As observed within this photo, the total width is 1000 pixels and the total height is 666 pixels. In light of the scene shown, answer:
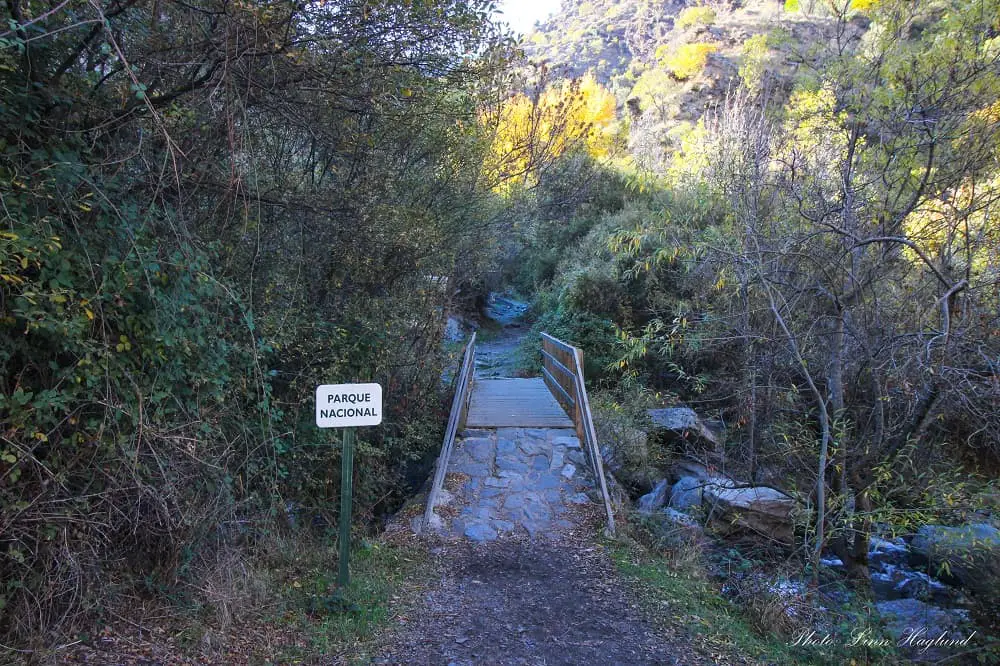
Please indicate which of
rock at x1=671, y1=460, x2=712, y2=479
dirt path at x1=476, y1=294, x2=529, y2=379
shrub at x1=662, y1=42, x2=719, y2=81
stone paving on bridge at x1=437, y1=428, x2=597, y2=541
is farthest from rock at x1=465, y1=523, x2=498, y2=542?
shrub at x1=662, y1=42, x2=719, y2=81

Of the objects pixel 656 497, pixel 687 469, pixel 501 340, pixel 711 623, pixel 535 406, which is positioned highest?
pixel 711 623

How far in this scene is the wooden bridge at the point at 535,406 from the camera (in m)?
7.31

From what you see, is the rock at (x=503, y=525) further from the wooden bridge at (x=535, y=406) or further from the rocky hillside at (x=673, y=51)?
the rocky hillside at (x=673, y=51)

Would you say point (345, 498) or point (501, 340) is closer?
point (345, 498)

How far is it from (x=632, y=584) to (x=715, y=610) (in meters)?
0.70

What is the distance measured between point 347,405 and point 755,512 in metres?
5.29

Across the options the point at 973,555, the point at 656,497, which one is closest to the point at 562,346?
the point at 656,497

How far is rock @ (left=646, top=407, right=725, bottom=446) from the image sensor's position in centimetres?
1020

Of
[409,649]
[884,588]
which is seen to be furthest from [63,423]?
[884,588]

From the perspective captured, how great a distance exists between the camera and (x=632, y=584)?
5.29 metres

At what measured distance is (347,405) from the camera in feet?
15.0

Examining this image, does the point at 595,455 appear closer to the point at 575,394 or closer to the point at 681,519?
the point at 681,519

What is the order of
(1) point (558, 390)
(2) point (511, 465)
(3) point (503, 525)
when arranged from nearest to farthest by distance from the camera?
(3) point (503, 525) < (2) point (511, 465) < (1) point (558, 390)

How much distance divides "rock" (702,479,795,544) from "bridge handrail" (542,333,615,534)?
142cm
